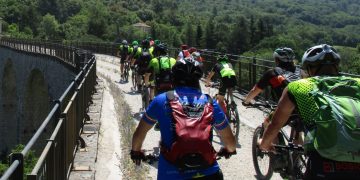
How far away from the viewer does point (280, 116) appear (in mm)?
3541

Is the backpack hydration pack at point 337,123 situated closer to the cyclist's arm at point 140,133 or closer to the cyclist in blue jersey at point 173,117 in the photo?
the cyclist in blue jersey at point 173,117

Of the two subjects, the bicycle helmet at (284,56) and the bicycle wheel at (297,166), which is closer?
the bicycle wheel at (297,166)

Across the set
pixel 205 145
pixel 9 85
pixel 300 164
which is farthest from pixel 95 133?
pixel 9 85

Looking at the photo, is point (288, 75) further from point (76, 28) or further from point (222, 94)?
point (76, 28)

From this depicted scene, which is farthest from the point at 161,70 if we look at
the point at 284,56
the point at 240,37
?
the point at 240,37

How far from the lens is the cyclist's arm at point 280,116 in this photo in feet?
11.3

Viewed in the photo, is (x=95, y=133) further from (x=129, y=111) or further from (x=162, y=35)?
(x=162, y=35)

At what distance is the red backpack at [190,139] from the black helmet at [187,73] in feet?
0.95

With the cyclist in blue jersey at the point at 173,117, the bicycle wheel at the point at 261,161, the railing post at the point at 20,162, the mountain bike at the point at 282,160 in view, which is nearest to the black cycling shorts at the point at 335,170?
the cyclist in blue jersey at the point at 173,117

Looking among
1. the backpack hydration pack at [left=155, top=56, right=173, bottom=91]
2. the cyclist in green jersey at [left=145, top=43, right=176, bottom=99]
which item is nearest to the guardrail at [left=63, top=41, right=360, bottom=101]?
the cyclist in green jersey at [left=145, top=43, right=176, bottom=99]

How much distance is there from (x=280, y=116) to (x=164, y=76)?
5.89 meters

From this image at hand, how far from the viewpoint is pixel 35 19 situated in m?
136

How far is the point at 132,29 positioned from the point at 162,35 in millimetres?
10881

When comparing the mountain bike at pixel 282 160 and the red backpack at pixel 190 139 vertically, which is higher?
the red backpack at pixel 190 139
